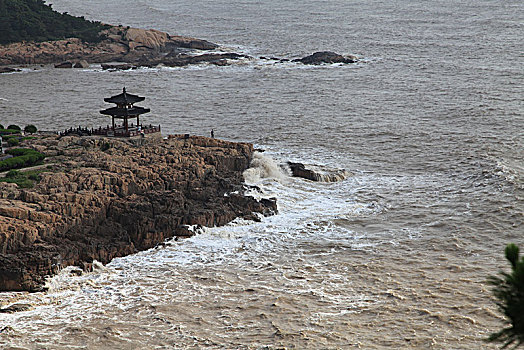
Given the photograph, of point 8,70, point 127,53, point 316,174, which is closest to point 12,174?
point 316,174

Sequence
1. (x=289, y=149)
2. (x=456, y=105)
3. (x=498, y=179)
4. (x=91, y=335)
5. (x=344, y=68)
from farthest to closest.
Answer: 1. (x=344, y=68)
2. (x=456, y=105)
3. (x=289, y=149)
4. (x=498, y=179)
5. (x=91, y=335)

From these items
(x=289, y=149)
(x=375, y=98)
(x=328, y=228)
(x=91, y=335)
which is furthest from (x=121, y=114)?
(x=375, y=98)

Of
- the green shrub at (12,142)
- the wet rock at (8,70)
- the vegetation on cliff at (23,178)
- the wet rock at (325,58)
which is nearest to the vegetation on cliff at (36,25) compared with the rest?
the wet rock at (8,70)

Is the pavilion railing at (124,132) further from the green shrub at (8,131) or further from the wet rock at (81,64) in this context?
the wet rock at (81,64)

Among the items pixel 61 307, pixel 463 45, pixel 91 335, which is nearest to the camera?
pixel 91 335

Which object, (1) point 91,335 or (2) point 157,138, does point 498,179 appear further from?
(1) point 91,335

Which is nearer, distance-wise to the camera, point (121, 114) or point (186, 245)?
point (186, 245)

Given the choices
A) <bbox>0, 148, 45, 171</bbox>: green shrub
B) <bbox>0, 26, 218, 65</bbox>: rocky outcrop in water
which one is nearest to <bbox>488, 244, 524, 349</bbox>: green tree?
<bbox>0, 148, 45, 171</bbox>: green shrub
